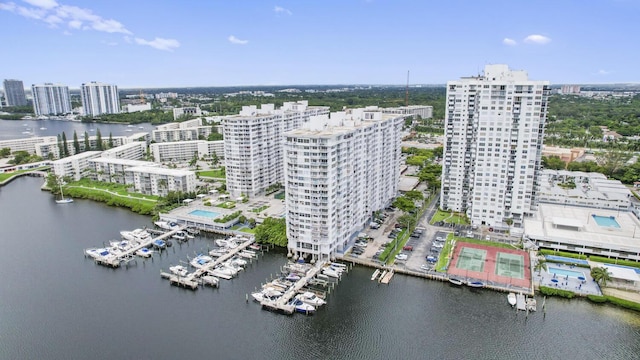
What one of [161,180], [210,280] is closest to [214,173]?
[161,180]

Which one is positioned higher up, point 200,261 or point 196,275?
point 200,261

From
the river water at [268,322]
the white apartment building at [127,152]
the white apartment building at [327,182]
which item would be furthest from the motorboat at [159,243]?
the white apartment building at [127,152]

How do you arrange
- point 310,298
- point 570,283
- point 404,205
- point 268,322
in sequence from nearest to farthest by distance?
point 268,322, point 310,298, point 570,283, point 404,205

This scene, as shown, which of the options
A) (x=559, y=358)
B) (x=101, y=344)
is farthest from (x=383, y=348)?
(x=101, y=344)

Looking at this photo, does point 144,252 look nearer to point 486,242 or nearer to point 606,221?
point 486,242

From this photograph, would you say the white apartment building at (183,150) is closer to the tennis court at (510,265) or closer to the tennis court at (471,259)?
the tennis court at (471,259)
